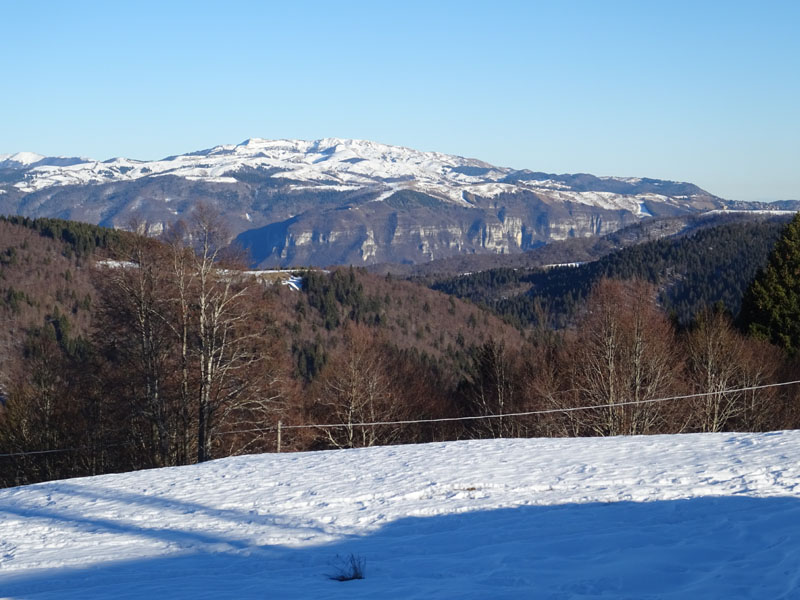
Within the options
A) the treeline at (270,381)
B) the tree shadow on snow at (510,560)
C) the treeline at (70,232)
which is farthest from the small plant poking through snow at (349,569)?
the treeline at (70,232)

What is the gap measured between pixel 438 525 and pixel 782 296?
106ft

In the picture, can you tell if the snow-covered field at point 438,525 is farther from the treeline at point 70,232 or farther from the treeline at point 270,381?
the treeline at point 70,232

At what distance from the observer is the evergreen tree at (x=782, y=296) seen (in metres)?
37.1

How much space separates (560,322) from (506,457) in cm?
15463

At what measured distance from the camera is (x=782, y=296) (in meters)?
37.1

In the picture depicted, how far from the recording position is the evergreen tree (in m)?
37.1

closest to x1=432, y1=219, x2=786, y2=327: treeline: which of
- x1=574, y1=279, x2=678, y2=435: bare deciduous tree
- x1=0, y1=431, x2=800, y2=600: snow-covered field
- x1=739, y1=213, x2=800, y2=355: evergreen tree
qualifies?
x1=739, y1=213, x2=800, y2=355: evergreen tree

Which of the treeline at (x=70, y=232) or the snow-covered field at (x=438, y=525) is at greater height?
the treeline at (x=70, y=232)

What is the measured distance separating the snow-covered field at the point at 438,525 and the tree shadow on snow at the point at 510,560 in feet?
0.10

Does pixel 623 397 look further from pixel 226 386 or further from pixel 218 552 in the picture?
pixel 218 552

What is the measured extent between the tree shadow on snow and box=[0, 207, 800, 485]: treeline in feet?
28.8

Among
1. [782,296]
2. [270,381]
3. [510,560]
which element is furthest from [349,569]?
[782,296]

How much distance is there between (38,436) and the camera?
106 feet

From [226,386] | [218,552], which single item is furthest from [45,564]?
[226,386]
